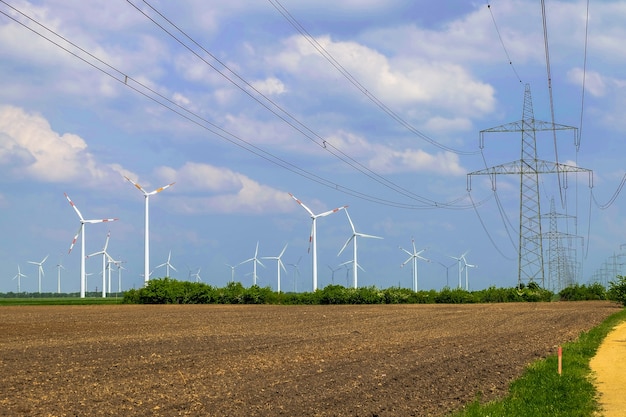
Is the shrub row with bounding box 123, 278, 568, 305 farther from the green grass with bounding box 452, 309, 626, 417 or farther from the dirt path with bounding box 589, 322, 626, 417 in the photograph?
the green grass with bounding box 452, 309, 626, 417

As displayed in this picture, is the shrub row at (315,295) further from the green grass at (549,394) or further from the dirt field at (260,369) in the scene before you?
the green grass at (549,394)

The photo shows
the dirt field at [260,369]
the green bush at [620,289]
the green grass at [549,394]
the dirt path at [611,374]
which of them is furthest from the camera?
the green bush at [620,289]

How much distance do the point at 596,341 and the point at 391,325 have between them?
60.4 ft

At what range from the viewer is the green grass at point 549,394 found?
18.2 meters

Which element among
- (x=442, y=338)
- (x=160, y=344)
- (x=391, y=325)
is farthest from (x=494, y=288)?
(x=160, y=344)

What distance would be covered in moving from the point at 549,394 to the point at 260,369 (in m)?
9.66

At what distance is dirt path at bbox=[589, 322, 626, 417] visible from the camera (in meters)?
19.4

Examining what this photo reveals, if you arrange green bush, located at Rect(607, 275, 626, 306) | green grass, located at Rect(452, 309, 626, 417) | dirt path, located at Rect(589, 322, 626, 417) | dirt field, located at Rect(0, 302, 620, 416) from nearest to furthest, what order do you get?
green grass, located at Rect(452, 309, 626, 417) → dirt path, located at Rect(589, 322, 626, 417) → dirt field, located at Rect(0, 302, 620, 416) → green bush, located at Rect(607, 275, 626, 306)

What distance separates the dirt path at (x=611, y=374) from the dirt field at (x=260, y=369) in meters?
2.41

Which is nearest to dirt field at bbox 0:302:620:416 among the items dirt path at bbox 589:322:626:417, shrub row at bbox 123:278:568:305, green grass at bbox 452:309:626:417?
green grass at bbox 452:309:626:417

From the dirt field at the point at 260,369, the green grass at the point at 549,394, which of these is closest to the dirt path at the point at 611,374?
the green grass at the point at 549,394

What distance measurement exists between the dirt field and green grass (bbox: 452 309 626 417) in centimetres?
79

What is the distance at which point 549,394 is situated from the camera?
20.7 metres

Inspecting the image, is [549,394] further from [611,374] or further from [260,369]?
[260,369]
